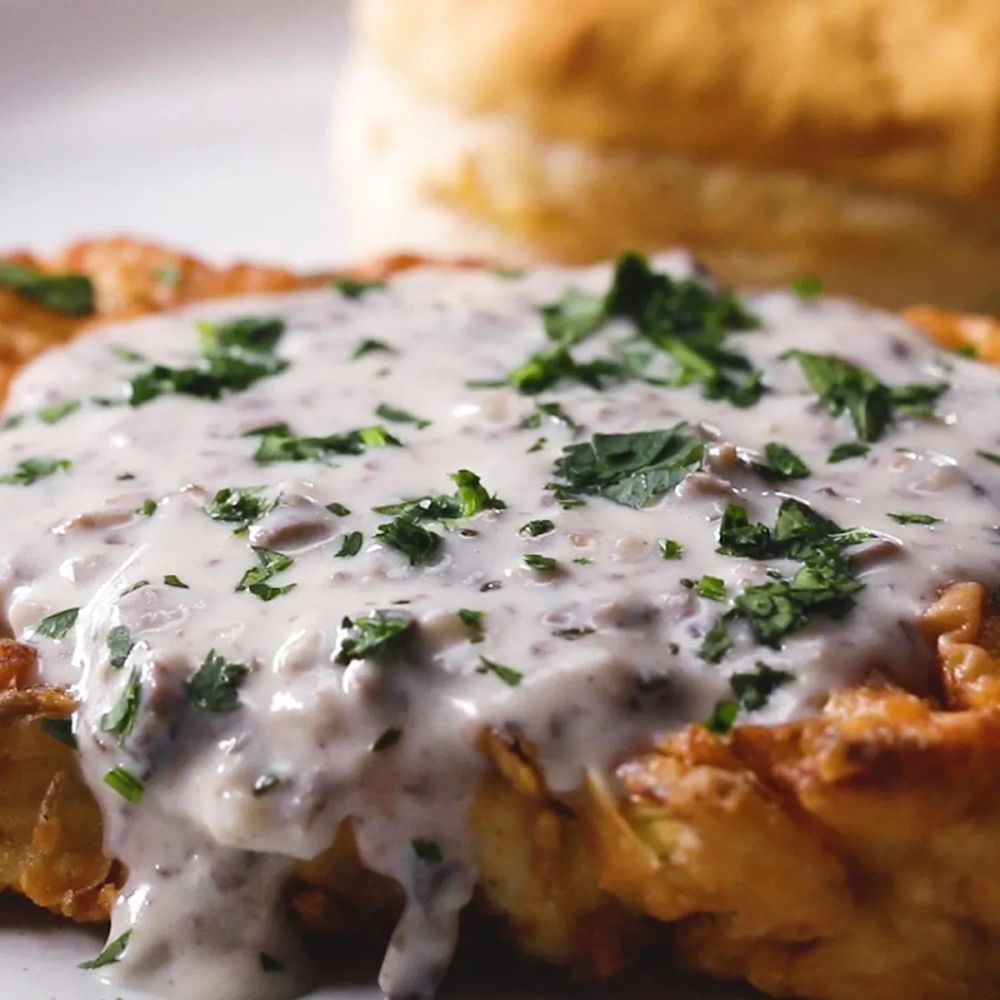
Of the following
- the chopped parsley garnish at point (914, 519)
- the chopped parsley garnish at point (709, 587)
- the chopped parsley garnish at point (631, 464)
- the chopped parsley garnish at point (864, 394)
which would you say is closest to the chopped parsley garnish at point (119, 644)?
the chopped parsley garnish at point (631, 464)

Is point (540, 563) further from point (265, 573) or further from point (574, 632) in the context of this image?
point (265, 573)

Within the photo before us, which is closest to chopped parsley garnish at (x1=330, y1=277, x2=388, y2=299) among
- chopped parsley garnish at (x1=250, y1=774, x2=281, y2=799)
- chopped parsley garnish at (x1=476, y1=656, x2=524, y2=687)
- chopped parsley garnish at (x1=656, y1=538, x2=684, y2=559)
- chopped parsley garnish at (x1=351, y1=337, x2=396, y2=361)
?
chopped parsley garnish at (x1=351, y1=337, x2=396, y2=361)

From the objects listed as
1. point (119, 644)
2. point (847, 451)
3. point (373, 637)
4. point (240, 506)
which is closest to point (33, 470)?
point (240, 506)

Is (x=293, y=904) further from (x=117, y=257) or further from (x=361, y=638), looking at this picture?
(x=117, y=257)

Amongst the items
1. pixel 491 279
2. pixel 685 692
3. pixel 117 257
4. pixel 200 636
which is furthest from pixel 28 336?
pixel 685 692

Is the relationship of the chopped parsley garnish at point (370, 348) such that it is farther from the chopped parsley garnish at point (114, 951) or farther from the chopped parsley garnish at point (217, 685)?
the chopped parsley garnish at point (114, 951)

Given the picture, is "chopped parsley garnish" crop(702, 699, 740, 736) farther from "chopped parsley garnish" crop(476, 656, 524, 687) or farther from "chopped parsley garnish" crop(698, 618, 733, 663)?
"chopped parsley garnish" crop(476, 656, 524, 687)
